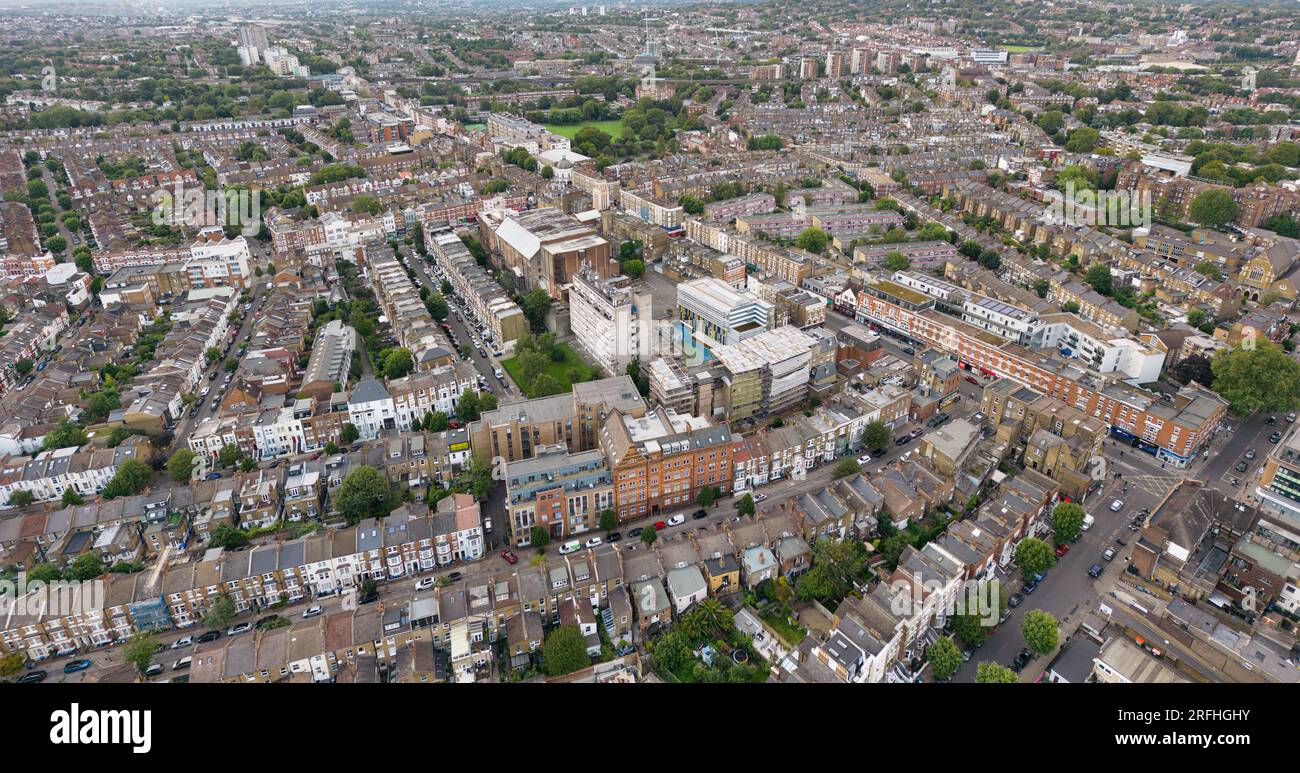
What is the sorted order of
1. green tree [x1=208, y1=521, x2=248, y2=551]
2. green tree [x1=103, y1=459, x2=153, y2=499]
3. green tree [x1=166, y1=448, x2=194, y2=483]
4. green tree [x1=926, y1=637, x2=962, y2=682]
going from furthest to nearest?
green tree [x1=166, y1=448, x2=194, y2=483], green tree [x1=103, y1=459, x2=153, y2=499], green tree [x1=208, y1=521, x2=248, y2=551], green tree [x1=926, y1=637, x2=962, y2=682]

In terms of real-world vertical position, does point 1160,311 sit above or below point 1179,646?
above

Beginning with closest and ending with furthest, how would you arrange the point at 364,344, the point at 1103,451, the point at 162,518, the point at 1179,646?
the point at 1179,646 → the point at 162,518 → the point at 1103,451 → the point at 364,344

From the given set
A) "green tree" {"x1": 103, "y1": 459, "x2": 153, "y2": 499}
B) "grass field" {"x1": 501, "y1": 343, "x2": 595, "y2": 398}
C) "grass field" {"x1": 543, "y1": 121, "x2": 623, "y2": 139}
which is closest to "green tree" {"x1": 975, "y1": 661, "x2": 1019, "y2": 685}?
"grass field" {"x1": 501, "y1": 343, "x2": 595, "y2": 398}

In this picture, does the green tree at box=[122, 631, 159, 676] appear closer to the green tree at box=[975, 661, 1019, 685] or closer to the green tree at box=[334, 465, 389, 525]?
the green tree at box=[334, 465, 389, 525]

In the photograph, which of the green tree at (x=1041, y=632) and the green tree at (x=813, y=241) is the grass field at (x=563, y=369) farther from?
the green tree at (x=1041, y=632)

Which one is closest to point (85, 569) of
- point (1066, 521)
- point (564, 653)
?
point (564, 653)

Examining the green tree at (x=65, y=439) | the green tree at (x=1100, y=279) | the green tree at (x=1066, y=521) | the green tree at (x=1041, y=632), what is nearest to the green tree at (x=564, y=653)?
the green tree at (x=1041, y=632)

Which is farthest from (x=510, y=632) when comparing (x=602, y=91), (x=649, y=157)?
(x=602, y=91)
